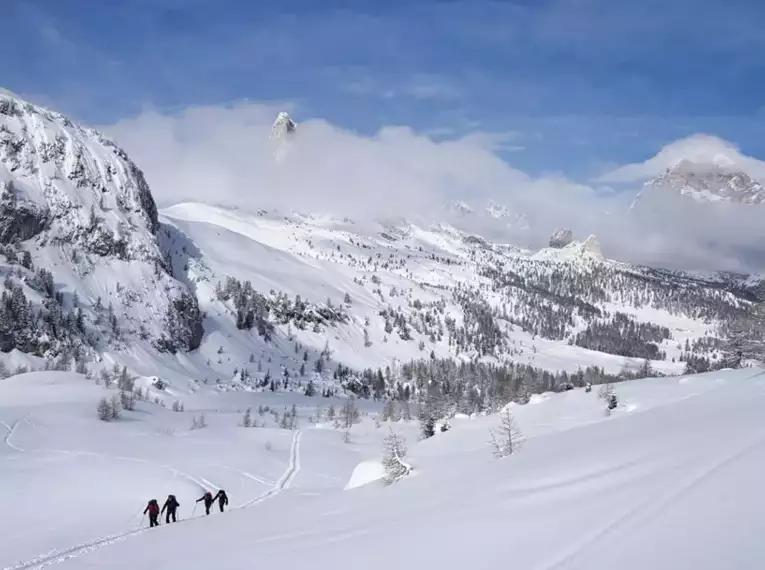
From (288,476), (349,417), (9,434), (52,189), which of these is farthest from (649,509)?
(52,189)

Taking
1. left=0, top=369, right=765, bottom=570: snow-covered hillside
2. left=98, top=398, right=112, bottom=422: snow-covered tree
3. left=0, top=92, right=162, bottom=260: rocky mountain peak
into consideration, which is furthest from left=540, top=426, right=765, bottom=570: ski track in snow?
left=0, top=92, right=162, bottom=260: rocky mountain peak

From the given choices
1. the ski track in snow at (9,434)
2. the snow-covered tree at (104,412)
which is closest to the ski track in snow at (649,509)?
the ski track in snow at (9,434)

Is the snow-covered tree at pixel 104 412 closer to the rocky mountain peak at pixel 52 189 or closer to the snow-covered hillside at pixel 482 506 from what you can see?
the snow-covered hillside at pixel 482 506

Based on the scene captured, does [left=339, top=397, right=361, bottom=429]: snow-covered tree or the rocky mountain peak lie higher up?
the rocky mountain peak

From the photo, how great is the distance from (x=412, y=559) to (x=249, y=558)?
603cm

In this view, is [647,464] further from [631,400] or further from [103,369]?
[103,369]

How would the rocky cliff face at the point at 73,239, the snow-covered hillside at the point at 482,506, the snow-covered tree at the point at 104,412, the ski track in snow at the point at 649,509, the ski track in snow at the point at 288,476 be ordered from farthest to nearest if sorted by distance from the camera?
the rocky cliff face at the point at 73,239 → the snow-covered tree at the point at 104,412 → the ski track in snow at the point at 288,476 → the snow-covered hillside at the point at 482,506 → the ski track in snow at the point at 649,509

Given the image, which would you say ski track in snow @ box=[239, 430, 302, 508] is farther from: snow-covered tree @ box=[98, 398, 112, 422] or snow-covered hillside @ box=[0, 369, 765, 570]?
snow-covered tree @ box=[98, 398, 112, 422]

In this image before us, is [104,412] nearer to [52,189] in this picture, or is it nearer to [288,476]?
[288,476]

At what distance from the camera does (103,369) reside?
153125mm

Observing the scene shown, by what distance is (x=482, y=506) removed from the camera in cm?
1708

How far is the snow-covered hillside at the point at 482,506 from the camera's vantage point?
11211 millimetres

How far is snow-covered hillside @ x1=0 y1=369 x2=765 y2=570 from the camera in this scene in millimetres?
11211

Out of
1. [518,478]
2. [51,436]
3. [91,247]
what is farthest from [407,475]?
[91,247]
